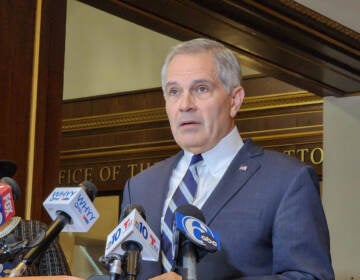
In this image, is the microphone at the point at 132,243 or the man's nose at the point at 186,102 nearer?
the microphone at the point at 132,243

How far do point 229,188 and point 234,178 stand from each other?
4cm

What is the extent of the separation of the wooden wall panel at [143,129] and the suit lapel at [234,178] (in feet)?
21.2

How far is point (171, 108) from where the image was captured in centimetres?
286

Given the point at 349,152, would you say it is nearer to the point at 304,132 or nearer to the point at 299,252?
the point at 304,132

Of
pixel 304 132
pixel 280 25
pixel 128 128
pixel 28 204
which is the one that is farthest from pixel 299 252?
pixel 128 128

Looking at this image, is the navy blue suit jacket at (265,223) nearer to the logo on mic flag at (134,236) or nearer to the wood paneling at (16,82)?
the logo on mic flag at (134,236)

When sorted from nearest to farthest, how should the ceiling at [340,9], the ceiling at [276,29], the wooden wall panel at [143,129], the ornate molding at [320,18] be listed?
the ceiling at [276,29], the ornate molding at [320,18], the ceiling at [340,9], the wooden wall panel at [143,129]

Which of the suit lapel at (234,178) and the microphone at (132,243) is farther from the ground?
the suit lapel at (234,178)

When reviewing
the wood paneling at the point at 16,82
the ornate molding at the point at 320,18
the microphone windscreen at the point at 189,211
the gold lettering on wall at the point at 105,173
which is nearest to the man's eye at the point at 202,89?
the microphone windscreen at the point at 189,211

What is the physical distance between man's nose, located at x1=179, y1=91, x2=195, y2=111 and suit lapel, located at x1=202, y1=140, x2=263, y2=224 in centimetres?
21

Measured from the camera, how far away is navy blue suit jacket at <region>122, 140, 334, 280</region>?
2631mm

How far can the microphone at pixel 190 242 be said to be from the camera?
7.08 feet

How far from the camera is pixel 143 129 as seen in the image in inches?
420

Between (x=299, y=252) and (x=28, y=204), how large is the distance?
9.29 ft
